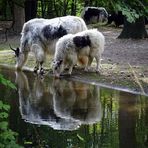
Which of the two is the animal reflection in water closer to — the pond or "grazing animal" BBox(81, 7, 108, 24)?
the pond

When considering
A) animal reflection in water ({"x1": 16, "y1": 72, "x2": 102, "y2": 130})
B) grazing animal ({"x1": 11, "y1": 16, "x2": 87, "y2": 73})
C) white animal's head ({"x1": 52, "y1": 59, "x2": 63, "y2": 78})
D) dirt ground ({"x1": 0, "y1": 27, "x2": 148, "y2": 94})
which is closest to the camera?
animal reflection in water ({"x1": 16, "y1": 72, "x2": 102, "y2": 130})

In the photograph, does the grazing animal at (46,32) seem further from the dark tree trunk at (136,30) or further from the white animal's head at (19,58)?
the dark tree trunk at (136,30)

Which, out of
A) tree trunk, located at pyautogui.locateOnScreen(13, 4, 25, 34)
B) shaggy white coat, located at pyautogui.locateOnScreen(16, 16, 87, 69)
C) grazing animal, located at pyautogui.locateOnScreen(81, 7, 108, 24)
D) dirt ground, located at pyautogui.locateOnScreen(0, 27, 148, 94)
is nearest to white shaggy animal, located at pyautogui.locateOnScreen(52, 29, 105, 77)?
dirt ground, located at pyautogui.locateOnScreen(0, 27, 148, 94)

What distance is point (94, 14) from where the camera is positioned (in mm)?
35156

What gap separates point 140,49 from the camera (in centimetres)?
1992

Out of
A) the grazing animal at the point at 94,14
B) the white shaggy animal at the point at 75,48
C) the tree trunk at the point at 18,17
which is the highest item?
the white shaggy animal at the point at 75,48

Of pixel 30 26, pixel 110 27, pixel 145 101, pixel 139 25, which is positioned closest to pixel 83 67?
pixel 30 26

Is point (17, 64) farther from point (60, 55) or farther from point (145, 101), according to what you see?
point (145, 101)

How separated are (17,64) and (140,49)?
218 inches

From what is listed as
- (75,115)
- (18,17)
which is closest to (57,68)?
(75,115)

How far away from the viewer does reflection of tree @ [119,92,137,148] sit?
8.98 meters

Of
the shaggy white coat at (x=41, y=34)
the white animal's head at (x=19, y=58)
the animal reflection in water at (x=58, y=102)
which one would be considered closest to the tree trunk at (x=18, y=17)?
the white animal's head at (x=19, y=58)

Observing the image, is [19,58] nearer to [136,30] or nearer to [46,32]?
[46,32]

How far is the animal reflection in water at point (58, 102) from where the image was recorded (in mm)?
10320
